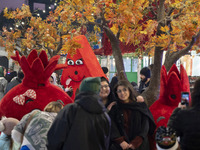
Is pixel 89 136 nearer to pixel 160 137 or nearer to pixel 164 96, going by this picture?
pixel 160 137

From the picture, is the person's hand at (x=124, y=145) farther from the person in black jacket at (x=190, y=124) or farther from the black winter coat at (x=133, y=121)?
the person in black jacket at (x=190, y=124)

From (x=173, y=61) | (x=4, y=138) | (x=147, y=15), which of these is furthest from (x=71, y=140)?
(x=147, y=15)

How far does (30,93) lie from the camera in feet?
12.7

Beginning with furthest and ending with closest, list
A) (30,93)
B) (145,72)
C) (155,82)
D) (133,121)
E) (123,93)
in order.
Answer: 1. (145,72)
2. (155,82)
3. (30,93)
4. (123,93)
5. (133,121)

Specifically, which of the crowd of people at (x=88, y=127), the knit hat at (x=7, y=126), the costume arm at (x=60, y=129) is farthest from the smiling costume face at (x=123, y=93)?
the knit hat at (x=7, y=126)

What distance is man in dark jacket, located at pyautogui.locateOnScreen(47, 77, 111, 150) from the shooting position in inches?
95.8

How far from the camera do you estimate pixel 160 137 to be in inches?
102

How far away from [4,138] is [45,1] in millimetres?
22520

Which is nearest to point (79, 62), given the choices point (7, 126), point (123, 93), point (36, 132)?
point (123, 93)

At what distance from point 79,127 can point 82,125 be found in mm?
33

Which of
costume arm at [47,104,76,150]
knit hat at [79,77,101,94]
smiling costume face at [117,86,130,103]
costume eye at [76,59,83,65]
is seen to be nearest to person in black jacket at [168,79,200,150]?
knit hat at [79,77,101,94]

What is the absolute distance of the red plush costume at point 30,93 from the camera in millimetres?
3854

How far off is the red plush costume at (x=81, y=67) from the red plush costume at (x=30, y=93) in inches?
71.6

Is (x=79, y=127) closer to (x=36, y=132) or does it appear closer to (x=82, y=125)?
(x=82, y=125)
